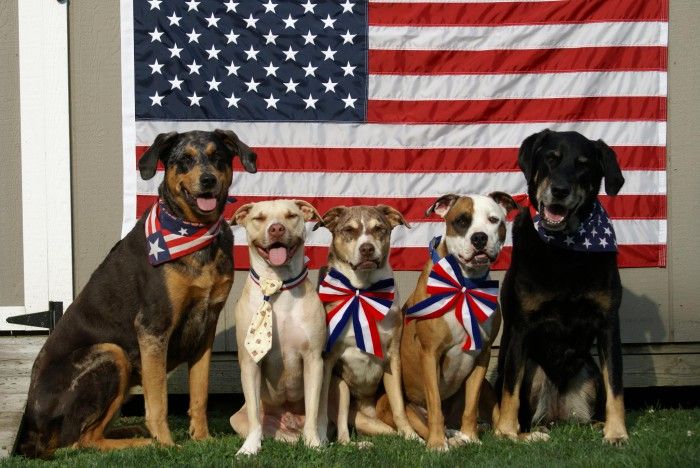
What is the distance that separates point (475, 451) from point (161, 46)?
388 centimetres

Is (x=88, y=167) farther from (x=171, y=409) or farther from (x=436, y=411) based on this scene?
(x=436, y=411)

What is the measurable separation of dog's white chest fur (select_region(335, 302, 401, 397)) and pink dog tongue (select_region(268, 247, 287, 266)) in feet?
2.14

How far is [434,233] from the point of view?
24.7 feet

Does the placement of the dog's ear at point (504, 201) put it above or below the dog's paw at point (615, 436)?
above

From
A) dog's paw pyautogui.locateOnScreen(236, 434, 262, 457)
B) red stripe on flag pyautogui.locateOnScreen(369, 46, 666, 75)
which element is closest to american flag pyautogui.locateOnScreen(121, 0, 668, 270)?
red stripe on flag pyautogui.locateOnScreen(369, 46, 666, 75)

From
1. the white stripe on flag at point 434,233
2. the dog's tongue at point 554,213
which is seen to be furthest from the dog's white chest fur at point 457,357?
the white stripe on flag at point 434,233

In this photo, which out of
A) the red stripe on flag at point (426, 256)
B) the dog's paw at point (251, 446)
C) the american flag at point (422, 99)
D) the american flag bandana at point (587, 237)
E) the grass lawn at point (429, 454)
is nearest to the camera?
the grass lawn at point (429, 454)

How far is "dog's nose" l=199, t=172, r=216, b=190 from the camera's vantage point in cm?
588

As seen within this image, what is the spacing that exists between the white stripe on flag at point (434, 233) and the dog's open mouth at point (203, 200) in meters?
1.54

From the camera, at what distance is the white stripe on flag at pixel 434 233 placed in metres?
7.52

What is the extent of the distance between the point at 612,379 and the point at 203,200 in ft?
9.27

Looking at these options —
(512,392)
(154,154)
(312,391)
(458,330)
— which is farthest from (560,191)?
(154,154)

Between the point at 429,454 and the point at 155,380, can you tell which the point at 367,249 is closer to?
the point at 429,454

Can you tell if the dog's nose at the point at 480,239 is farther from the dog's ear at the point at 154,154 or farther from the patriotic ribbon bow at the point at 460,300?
the dog's ear at the point at 154,154
